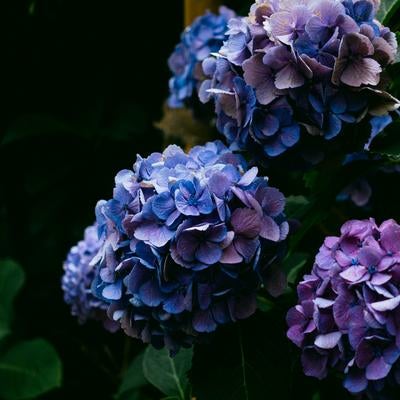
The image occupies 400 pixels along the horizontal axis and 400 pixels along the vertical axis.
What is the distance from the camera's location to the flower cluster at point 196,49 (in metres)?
1.56

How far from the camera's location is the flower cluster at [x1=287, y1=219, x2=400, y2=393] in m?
0.92

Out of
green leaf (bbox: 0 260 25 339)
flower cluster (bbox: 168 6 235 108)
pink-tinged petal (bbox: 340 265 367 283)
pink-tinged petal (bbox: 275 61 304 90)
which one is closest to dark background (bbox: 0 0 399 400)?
green leaf (bbox: 0 260 25 339)

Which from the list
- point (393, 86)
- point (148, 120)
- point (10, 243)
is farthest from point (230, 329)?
point (10, 243)

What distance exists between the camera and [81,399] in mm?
2391

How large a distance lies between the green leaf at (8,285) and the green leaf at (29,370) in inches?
4.0

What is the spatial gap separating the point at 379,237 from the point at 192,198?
0.71 feet

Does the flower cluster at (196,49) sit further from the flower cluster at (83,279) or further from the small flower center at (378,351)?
the small flower center at (378,351)

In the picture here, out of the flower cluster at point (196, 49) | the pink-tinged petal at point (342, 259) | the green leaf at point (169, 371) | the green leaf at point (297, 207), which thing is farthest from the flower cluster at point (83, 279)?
the pink-tinged petal at point (342, 259)

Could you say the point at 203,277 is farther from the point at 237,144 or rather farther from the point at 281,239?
the point at 237,144

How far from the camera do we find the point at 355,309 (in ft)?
3.08

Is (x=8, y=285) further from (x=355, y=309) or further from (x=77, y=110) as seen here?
(x=355, y=309)

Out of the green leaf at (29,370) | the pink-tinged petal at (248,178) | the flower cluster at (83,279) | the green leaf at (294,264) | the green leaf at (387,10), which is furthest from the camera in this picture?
the green leaf at (29,370)

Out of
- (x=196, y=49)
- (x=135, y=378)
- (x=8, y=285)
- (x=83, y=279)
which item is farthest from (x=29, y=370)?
(x=196, y=49)

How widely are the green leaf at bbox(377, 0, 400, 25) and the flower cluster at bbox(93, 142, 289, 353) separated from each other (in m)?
0.32
